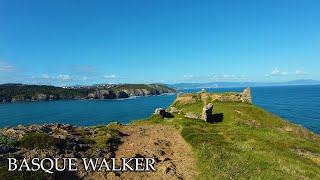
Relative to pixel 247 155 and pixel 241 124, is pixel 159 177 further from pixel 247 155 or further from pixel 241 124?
pixel 241 124

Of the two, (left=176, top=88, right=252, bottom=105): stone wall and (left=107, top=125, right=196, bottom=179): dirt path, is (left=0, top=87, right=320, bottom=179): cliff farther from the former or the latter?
(left=176, top=88, right=252, bottom=105): stone wall

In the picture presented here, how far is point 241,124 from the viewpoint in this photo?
135 ft

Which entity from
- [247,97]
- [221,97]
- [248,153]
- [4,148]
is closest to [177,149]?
[248,153]

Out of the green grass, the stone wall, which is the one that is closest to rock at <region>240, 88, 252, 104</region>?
the stone wall

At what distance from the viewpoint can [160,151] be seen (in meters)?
25.2

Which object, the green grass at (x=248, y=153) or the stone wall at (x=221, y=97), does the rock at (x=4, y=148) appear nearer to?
the green grass at (x=248, y=153)

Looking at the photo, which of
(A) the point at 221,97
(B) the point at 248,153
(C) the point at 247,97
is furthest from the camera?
(A) the point at 221,97

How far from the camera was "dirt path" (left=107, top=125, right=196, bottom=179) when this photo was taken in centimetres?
2005

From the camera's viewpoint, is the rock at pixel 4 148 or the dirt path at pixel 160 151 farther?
the dirt path at pixel 160 151

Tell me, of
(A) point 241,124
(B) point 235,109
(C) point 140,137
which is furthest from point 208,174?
(B) point 235,109

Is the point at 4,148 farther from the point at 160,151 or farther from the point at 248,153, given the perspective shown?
the point at 248,153

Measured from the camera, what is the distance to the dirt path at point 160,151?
65.8 feet

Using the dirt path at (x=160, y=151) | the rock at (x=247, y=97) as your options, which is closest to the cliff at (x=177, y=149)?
the dirt path at (x=160, y=151)

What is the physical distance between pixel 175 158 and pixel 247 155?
6.31m
